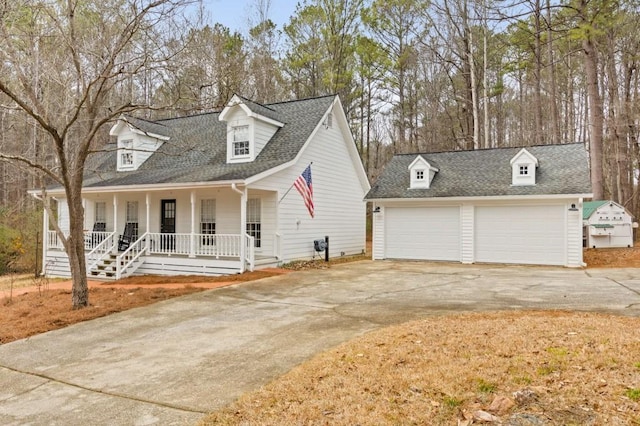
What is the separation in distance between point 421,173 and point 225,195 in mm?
7422

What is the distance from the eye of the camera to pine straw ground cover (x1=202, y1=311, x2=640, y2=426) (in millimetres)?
3252

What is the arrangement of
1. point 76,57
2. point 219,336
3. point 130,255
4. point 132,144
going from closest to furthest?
1. point 219,336
2. point 76,57
3. point 130,255
4. point 132,144

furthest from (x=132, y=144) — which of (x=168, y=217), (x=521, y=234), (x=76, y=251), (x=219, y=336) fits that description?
(x=521, y=234)

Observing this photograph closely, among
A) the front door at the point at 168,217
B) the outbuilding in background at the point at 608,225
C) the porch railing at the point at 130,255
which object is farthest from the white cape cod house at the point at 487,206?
the porch railing at the point at 130,255

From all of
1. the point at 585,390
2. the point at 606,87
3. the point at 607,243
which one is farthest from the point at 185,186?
the point at 606,87

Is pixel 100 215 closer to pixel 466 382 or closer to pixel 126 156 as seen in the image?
pixel 126 156

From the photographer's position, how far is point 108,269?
14305mm

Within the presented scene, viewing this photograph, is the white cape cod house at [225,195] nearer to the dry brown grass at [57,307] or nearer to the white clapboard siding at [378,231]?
the white clapboard siding at [378,231]

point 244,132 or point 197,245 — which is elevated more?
point 244,132

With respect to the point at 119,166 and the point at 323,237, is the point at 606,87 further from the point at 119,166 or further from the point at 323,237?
the point at 119,166

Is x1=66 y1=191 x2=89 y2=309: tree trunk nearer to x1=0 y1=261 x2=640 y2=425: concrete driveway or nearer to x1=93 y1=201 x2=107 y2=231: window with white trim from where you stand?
x1=0 y1=261 x2=640 y2=425: concrete driveway

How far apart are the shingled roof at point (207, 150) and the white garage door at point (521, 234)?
7.18 meters

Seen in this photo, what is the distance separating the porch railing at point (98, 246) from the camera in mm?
14945

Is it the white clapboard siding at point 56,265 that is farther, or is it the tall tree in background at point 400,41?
the tall tree in background at point 400,41
